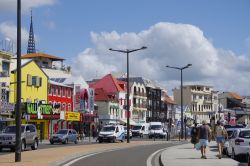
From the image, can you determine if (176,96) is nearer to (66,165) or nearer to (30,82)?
(30,82)

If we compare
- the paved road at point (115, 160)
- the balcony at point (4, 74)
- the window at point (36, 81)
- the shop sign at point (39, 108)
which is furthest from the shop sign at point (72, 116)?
the paved road at point (115, 160)

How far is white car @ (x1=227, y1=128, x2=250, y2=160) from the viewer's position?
2485 cm

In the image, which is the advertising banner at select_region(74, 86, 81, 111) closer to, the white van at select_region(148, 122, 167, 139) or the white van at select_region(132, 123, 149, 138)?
the white van at select_region(132, 123, 149, 138)

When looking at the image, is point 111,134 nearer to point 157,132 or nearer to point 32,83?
point 32,83

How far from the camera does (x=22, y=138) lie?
36.2 meters

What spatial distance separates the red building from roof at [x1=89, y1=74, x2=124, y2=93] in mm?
26500

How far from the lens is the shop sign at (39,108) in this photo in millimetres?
70938

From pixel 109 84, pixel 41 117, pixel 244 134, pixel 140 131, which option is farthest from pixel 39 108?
pixel 244 134

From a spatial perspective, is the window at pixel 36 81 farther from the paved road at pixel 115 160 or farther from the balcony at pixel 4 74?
the paved road at pixel 115 160

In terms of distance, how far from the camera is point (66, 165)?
22984 mm

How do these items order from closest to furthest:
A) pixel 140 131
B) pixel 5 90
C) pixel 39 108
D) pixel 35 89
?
pixel 5 90
pixel 39 108
pixel 35 89
pixel 140 131

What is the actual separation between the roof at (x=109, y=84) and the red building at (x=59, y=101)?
26.5 metres

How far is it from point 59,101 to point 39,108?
1109 cm

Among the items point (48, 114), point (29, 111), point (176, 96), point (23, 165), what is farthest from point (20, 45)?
point (176, 96)
